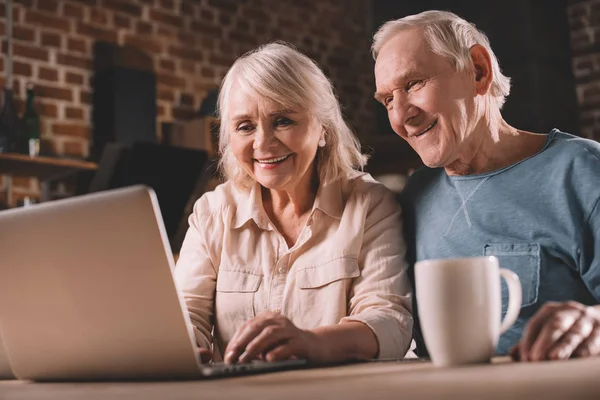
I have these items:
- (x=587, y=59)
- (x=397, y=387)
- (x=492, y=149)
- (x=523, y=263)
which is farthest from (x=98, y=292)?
(x=587, y=59)

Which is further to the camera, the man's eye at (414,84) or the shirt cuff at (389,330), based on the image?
the man's eye at (414,84)

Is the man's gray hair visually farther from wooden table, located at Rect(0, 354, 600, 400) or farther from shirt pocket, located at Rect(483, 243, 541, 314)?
wooden table, located at Rect(0, 354, 600, 400)

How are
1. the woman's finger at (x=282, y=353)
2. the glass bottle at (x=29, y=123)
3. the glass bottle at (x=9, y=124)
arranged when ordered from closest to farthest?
the woman's finger at (x=282, y=353)
the glass bottle at (x=9, y=124)
the glass bottle at (x=29, y=123)

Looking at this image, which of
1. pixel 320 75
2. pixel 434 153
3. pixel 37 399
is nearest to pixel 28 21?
pixel 320 75

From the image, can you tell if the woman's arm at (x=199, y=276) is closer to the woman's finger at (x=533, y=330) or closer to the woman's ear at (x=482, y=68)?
the woman's ear at (x=482, y=68)

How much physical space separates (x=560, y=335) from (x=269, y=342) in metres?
0.42

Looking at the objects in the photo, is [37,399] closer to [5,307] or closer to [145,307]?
[145,307]

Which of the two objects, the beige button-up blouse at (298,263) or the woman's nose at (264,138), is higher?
the woman's nose at (264,138)

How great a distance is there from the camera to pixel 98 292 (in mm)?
871

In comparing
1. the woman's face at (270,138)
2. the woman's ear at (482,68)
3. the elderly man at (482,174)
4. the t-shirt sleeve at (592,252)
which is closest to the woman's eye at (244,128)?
the woman's face at (270,138)

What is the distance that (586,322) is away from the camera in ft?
3.07

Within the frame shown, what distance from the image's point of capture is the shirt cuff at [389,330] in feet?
4.44

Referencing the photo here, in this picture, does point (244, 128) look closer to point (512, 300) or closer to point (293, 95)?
point (293, 95)

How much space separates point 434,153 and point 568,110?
10.4ft
